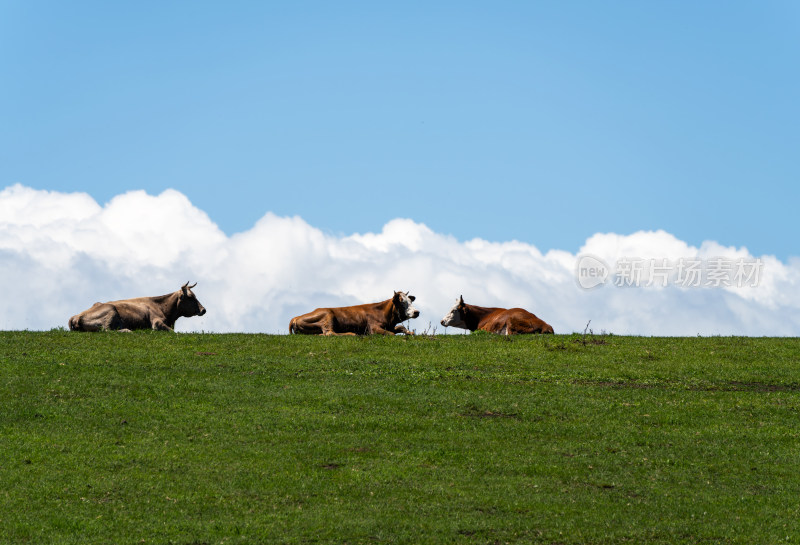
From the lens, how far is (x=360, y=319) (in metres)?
37.4

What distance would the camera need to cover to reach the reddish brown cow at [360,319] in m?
37.1

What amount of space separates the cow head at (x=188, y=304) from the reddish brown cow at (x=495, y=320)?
9878 mm

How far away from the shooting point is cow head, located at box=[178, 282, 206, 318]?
127 ft

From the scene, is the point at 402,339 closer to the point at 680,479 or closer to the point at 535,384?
the point at 535,384

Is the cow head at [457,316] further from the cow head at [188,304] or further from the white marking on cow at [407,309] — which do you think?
the cow head at [188,304]

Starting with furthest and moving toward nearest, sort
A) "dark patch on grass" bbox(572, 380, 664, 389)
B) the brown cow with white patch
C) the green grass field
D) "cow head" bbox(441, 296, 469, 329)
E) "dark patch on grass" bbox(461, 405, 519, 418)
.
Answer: "cow head" bbox(441, 296, 469, 329) → the brown cow with white patch → "dark patch on grass" bbox(572, 380, 664, 389) → "dark patch on grass" bbox(461, 405, 519, 418) → the green grass field

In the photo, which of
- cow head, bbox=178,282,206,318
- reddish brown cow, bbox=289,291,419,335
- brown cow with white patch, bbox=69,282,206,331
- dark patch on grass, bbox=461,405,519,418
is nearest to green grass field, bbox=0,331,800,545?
dark patch on grass, bbox=461,405,519,418

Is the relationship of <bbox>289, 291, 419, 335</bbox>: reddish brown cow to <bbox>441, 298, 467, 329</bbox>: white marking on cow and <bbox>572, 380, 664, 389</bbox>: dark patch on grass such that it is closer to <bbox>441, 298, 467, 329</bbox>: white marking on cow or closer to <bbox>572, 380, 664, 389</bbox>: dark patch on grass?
<bbox>441, 298, 467, 329</bbox>: white marking on cow

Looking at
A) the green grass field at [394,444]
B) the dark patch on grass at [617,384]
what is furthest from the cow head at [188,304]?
the dark patch on grass at [617,384]

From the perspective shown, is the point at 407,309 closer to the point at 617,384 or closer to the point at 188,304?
the point at 188,304

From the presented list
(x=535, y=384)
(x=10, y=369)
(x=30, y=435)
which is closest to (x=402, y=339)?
(x=535, y=384)

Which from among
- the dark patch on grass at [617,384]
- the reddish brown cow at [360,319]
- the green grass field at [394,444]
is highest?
the reddish brown cow at [360,319]

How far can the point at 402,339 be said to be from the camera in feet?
109

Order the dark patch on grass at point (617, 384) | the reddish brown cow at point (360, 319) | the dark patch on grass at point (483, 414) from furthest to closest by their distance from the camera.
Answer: the reddish brown cow at point (360, 319) → the dark patch on grass at point (617, 384) → the dark patch on grass at point (483, 414)
